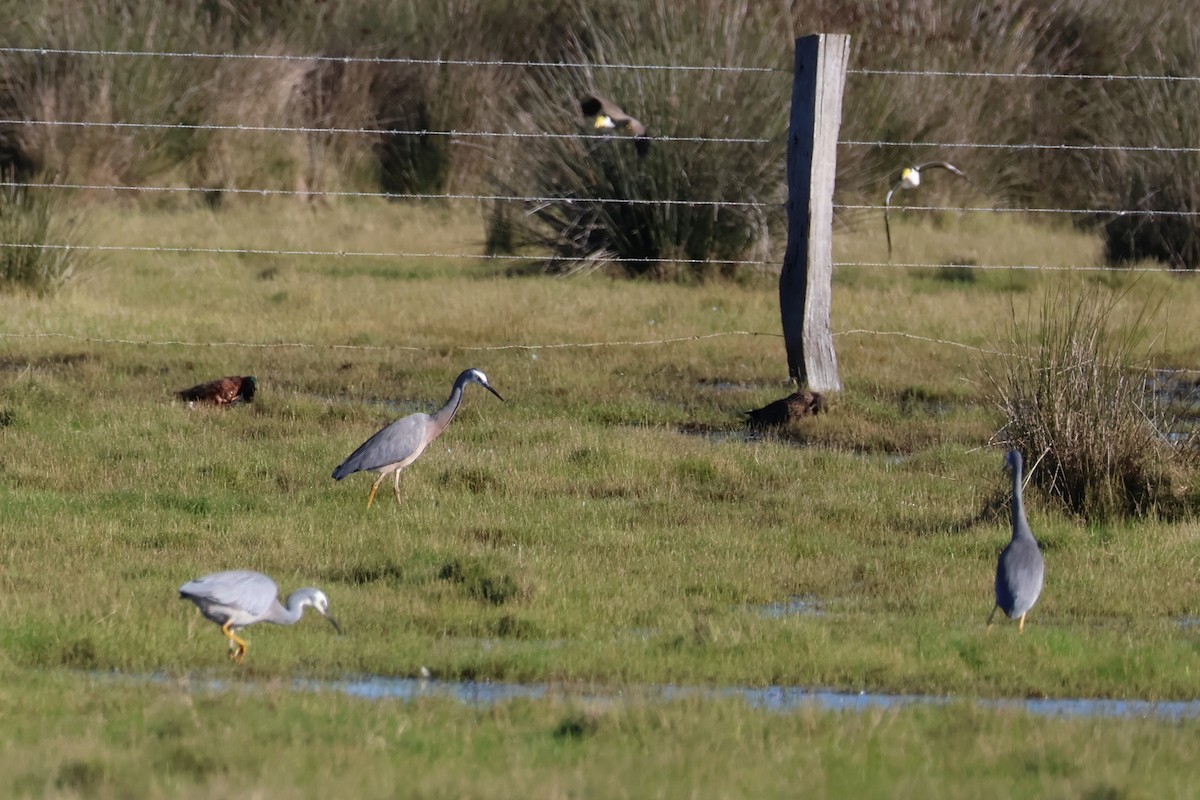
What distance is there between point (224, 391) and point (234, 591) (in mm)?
5684

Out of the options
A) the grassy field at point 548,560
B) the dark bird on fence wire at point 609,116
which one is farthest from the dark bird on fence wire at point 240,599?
the dark bird on fence wire at point 609,116

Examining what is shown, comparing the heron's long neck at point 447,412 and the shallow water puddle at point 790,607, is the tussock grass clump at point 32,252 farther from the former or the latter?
the shallow water puddle at point 790,607

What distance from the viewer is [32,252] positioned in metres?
15.8

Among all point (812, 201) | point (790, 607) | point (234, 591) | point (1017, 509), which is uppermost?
point (812, 201)

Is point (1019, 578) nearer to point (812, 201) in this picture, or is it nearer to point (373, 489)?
point (373, 489)

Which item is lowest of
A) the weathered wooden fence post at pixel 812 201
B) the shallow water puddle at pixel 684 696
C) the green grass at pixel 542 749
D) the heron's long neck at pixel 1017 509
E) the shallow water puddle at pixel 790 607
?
the shallow water puddle at pixel 790 607

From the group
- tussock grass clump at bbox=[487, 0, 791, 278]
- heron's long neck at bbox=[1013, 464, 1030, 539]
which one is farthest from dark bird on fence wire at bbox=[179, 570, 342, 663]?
tussock grass clump at bbox=[487, 0, 791, 278]

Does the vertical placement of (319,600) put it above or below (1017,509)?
below

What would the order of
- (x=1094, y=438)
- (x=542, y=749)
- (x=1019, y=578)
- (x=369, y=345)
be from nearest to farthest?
1. (x=542, y=749)
2. (x=1019, y=578)
3. (x=1094, y=438)
4. (x=369, y=345)

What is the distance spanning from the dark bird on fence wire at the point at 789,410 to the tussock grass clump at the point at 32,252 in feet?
23.1

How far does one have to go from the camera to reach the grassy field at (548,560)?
17.0ft

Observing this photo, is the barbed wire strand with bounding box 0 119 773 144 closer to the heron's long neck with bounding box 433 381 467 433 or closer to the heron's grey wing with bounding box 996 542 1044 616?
the heron's long neck with bounding box 433 381 467 433

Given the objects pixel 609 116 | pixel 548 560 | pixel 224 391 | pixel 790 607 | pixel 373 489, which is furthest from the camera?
pixel 609 116

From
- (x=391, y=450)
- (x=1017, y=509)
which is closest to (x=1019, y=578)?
(x=1017, y=509)
